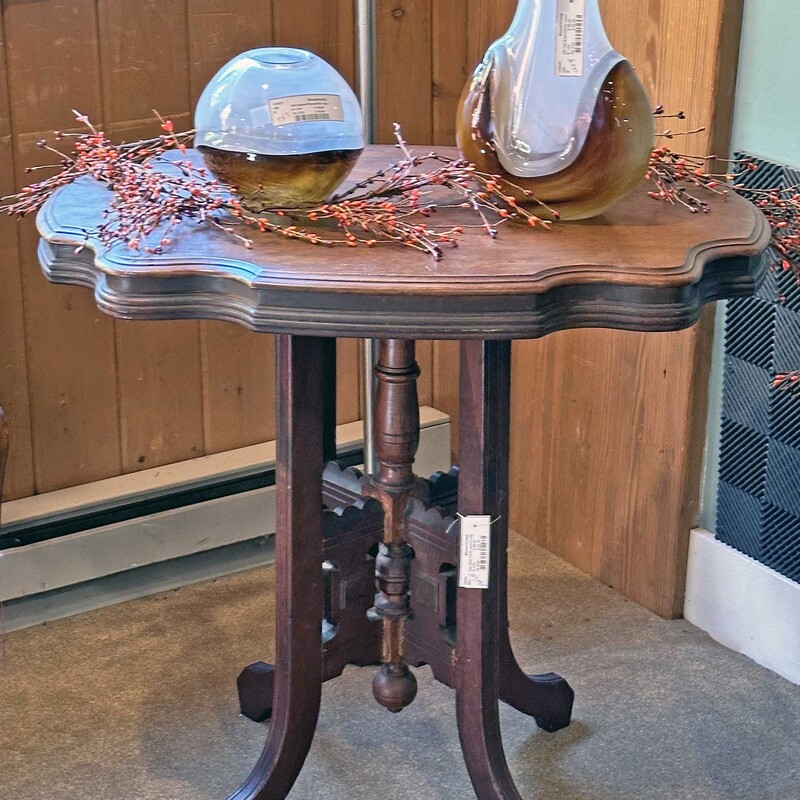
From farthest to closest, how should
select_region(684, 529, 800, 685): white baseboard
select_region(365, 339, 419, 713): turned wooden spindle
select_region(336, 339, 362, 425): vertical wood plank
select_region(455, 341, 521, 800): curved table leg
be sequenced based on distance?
select_region(336, 339, 362, 425): vertical wood plank
select_region(684, 529, 800, 685): white baseboard
select_region(365, 339, 419, 713): turned wooden spindle
select_region(455, 341, 521, 800): curved table leg

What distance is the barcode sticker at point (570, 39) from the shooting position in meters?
1.19

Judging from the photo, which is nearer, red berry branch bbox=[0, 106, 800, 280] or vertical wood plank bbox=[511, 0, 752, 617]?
red berry branch bbox=[0, 106, 800, 280]

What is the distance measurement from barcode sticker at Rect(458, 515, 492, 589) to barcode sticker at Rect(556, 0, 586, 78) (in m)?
0.48

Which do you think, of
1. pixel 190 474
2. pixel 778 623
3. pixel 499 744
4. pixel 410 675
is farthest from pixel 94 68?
pixel 778 623

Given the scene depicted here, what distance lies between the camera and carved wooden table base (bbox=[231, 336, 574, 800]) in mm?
1383

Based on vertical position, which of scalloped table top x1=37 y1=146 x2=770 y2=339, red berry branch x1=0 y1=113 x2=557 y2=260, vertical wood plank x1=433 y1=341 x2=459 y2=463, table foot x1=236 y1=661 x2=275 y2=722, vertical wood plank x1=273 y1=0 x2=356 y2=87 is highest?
vertical wood plank x1=273 y1=0 x2=356 y2=87

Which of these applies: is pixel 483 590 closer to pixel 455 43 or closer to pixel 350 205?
pixel 350 205

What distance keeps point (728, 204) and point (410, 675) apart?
2.26 ft

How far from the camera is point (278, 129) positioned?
1174 mm

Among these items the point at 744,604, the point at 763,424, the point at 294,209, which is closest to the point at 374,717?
the point at 744,604

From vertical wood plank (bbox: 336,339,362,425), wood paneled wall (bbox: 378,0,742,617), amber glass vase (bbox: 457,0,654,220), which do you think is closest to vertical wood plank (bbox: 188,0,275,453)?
vertical wood plank (bbox: 336,339,362,425)

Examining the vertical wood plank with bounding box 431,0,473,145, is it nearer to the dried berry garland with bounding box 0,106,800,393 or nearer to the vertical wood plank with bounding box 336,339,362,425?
the vertical wood plank with bounding box 336,339,362,425

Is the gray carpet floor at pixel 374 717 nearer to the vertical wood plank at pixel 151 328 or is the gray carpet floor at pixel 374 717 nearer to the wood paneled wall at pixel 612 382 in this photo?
the wood paneled wall at pixel 612 382

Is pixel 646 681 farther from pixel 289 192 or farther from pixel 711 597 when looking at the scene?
pixel 289 192
